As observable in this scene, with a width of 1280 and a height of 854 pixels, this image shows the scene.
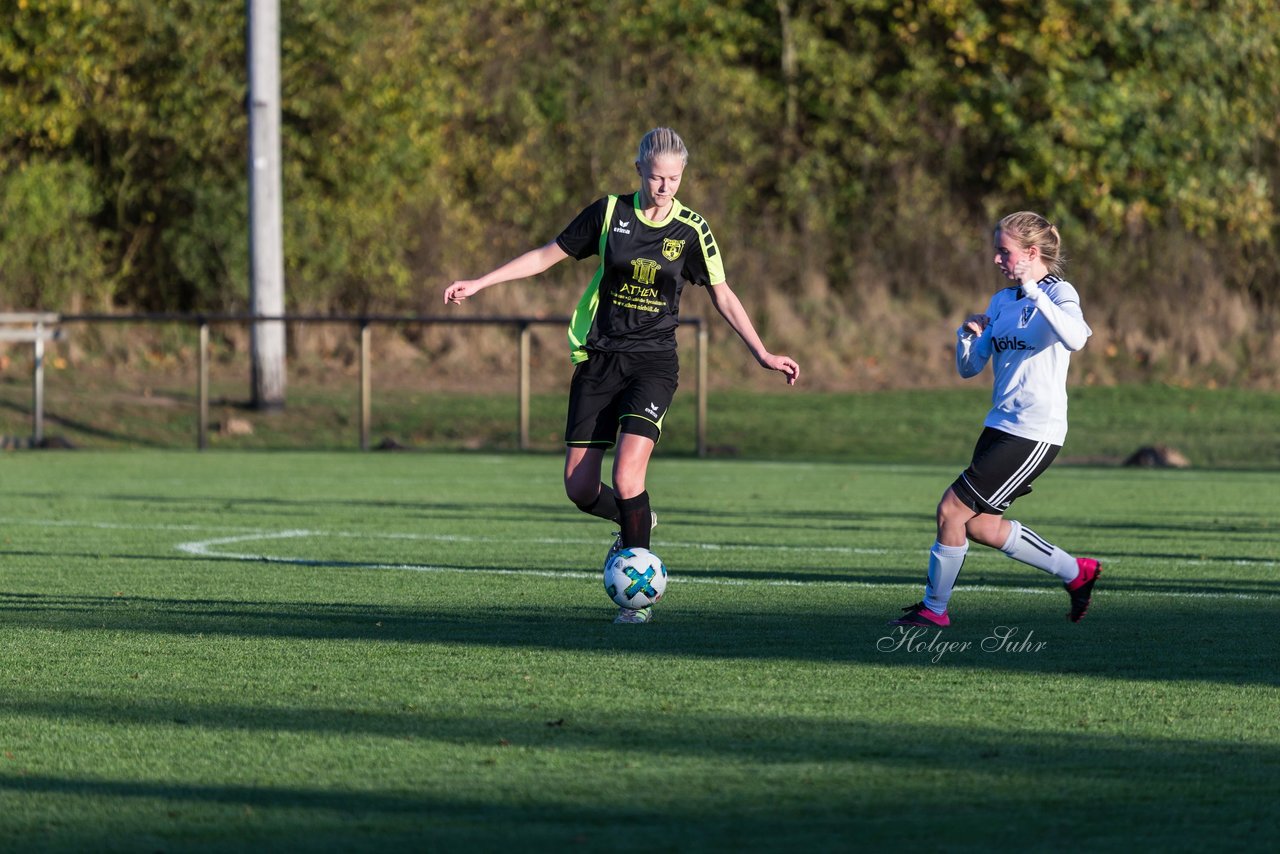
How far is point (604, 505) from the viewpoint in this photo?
27.7 feet

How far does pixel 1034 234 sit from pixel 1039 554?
126 centimetres

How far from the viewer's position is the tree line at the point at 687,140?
27812 millimetres

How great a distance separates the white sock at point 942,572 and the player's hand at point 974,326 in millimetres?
804

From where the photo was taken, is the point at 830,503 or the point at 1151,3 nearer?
the point at 830,503

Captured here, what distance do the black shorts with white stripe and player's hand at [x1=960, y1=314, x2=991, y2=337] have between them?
1.23 ft

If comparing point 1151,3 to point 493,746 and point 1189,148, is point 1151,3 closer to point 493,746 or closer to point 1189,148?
point 1189,148

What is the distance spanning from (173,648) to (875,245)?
1016 inches

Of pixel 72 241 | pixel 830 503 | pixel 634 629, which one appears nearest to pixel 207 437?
pixel 72 241

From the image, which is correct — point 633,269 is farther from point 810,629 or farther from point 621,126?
point 621,126

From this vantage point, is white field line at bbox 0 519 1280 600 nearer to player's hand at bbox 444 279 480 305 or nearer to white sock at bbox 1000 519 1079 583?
white sock at bbox 1000 519 1079 583

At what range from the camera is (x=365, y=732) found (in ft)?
17.7

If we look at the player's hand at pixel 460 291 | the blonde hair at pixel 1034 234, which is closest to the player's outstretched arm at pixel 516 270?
the player's hand at pixel 460 291

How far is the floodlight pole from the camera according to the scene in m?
23.5

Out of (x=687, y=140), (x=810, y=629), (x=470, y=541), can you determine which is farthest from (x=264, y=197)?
(x=810, y=629)
